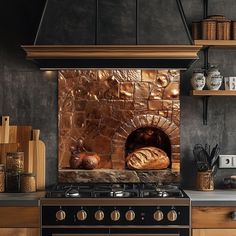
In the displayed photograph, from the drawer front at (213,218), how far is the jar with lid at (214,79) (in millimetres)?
911

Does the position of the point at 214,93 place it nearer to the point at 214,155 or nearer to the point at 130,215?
the point at 214,155

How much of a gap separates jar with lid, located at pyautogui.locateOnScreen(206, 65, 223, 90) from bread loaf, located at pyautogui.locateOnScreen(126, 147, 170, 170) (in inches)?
24.1

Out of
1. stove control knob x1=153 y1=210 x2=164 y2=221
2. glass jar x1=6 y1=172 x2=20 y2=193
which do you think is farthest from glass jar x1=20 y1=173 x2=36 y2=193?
stove control knob x1=153 y1=210 x2=164 y2=221

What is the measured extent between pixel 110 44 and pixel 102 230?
3.91 feet

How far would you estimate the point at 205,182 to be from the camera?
3969 mm

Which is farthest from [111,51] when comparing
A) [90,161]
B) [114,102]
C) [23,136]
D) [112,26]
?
[23,136]

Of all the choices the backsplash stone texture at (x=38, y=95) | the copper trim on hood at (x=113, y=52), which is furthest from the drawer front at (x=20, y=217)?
the copper trim on hood at (x=113, y=52)

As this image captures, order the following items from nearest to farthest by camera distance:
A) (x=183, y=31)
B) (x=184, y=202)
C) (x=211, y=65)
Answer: (x=184, y=202), (x=183, y=31), (x=211, y=65)

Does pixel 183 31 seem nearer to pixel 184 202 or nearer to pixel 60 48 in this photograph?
pixel 60 48

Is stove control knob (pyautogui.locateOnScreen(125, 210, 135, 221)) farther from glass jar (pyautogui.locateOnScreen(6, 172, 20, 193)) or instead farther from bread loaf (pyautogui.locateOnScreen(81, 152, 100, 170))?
Result: glass jar (pyautogui.locateOnScreen(6, 172, 20, 193))

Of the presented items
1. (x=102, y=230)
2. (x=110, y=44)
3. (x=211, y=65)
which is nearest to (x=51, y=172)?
(x=102, y=230)

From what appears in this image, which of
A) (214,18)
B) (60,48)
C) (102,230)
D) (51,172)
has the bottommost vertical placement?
(102,230)

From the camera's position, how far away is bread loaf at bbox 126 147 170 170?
4.17 meters

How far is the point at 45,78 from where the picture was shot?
4.20m
